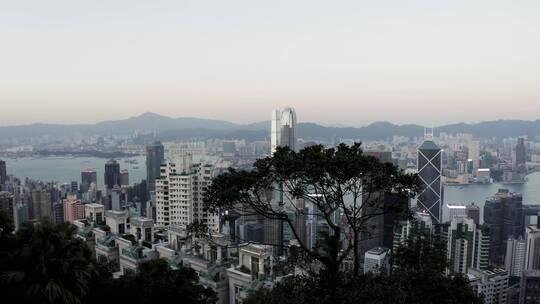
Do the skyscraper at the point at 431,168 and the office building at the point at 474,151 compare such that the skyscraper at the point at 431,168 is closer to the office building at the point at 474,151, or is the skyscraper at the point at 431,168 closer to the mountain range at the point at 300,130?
the mountain range at the point at 300,130

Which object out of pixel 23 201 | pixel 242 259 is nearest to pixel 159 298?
pixel 242 259

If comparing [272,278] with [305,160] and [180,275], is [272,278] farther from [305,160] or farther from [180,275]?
[305,160]

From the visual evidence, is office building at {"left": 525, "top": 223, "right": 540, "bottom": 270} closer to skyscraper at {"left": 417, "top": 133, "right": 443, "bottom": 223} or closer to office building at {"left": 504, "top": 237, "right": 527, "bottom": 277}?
office building at {"left": 504, "top": 237, "right": 527, "bottom": 277}

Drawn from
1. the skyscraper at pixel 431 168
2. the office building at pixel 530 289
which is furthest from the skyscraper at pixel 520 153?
the office building at pixel 530 289

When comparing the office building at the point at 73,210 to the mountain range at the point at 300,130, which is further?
the mountain range at the point at 300,130

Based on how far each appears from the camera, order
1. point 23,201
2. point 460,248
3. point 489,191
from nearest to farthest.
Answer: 1. point 460,248
2. point 23,201
3. point 489,191

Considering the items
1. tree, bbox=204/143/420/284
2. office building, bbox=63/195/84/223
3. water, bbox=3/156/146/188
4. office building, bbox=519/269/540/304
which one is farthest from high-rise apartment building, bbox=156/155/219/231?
water, bbox=3/156/146/188
